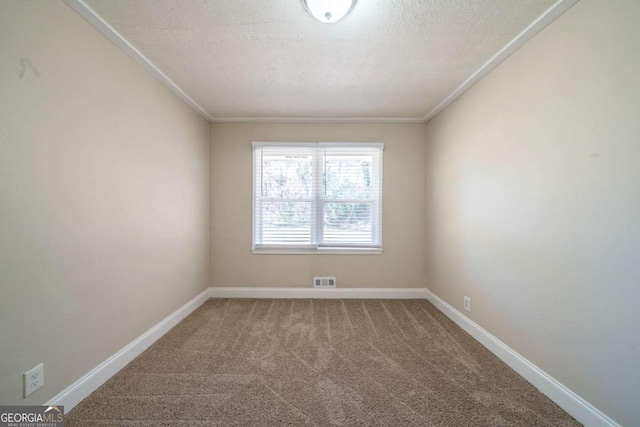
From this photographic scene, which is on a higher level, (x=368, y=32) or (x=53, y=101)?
(x=368, y=32)

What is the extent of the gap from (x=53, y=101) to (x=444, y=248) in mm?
3650

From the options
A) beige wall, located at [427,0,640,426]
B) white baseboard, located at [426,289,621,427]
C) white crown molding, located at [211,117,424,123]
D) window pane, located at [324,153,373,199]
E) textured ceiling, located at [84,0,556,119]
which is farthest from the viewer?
window pane, located at [324,153,373,199]

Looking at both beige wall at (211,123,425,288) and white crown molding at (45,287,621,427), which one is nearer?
white crown molding at (45,287,621,427)

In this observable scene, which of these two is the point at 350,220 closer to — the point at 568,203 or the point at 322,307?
the point at 322,307

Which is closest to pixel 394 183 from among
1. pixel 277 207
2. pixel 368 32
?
pixel 277 207

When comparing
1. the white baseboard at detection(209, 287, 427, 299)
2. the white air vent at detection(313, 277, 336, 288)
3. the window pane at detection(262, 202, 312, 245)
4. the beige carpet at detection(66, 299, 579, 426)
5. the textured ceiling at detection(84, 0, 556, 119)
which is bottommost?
the beige carpet at detection(66, 299, 579, 426)

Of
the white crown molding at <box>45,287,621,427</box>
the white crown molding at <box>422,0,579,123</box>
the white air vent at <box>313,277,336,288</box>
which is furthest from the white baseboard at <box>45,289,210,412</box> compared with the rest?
the white crown molding at <box>422,0,579,123</box>

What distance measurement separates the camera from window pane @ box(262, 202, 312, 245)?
3621mm

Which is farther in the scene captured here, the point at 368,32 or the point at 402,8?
the point at 368,32

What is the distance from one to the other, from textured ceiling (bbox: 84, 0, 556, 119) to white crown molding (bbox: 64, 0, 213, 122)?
0.03 m

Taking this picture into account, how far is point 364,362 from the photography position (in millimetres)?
2057

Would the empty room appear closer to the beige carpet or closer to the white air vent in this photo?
the beige carpet

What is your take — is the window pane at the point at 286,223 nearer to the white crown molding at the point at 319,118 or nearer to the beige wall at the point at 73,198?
the white crown molding at the point at 319,118

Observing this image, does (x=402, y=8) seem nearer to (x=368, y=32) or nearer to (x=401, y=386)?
(x=368, y=32)
